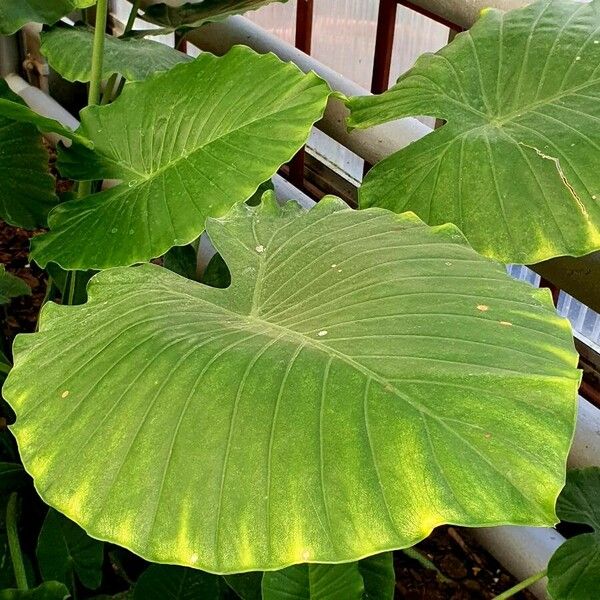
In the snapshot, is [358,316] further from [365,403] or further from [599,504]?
[599,504]

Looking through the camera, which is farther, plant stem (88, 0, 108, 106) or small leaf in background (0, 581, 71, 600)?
plant stem (88, 0, 108, 106)

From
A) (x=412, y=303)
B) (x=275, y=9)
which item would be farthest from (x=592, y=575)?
(x=275, y=9)

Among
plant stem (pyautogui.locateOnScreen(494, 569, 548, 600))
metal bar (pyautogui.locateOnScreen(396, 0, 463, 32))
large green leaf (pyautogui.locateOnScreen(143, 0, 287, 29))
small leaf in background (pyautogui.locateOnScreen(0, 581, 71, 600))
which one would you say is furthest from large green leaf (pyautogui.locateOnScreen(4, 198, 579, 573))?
metal bar (pyautogui.locateOnScreen(396, 0, 463, 32))

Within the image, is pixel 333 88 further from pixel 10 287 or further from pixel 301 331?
pixel 301 331

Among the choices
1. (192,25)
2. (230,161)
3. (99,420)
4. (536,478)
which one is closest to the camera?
(536,478)

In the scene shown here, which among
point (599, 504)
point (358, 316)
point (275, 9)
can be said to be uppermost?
point (358, 316)

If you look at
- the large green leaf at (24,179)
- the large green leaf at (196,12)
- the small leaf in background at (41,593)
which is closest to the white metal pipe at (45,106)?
the large green leaf at (196,12)

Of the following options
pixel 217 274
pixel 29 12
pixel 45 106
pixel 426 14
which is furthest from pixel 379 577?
pixel 45 106

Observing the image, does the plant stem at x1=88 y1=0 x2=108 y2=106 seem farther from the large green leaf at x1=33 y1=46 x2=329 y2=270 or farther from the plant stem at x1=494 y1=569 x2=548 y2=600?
the plant stem at x1=494 y1=569 x2=548 y2=600
